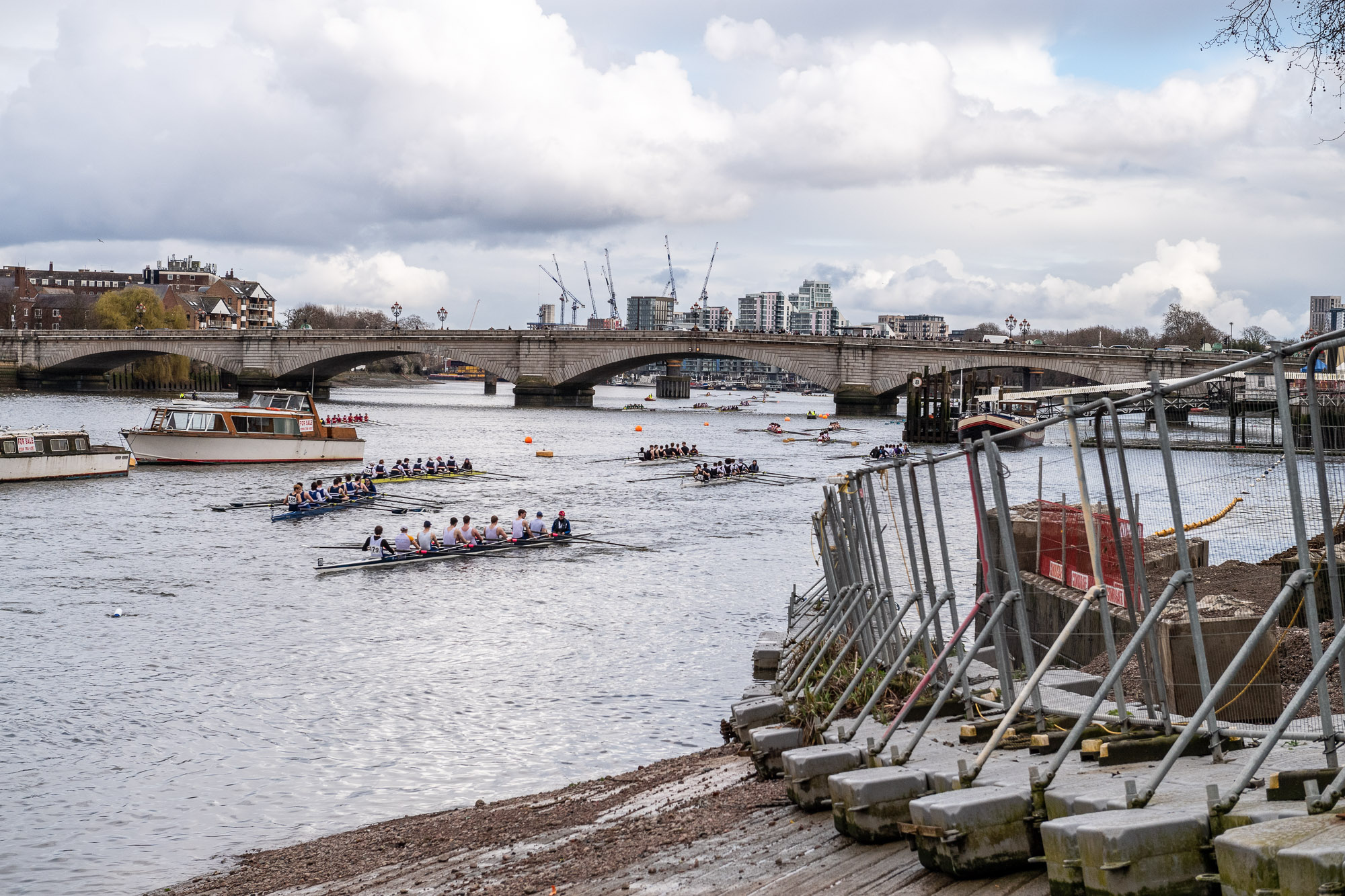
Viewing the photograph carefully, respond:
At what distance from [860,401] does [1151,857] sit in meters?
98.6

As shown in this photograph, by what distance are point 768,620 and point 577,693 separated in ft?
22.5

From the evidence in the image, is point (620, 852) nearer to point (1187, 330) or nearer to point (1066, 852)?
point (1066, 852)

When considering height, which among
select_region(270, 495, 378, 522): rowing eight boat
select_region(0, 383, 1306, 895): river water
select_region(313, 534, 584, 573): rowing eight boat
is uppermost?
select_region(270, 495, 378, 522): rowing eight boat

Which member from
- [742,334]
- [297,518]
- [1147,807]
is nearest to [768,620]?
[1147,807]

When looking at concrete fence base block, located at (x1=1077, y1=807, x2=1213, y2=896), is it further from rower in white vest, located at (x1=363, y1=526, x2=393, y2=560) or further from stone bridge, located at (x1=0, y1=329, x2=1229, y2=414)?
stone bridge, located at (x1=0, y1=329, x2=1229, y2=414)

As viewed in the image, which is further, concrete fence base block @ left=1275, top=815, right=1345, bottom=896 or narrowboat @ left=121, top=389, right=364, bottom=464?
narrowboat @ left=121, top=389, right=364, bottom=464

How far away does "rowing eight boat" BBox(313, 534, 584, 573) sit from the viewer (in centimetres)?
3073

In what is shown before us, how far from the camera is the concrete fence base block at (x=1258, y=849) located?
224 inches

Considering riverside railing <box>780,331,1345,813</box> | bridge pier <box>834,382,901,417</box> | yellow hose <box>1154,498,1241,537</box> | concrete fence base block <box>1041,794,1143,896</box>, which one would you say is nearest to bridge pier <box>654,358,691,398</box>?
bridge pier <box>834,382,901,417</box>

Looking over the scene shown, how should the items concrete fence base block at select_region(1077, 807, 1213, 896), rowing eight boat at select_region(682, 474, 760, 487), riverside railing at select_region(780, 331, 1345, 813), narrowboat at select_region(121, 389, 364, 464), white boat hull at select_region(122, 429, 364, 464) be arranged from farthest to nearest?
narrowboat at select_region(121, 389, 364, 464)
white boat hull at select_region(122, 429, 364, 464)
rowing eight boat at select_region(682, 474, 760, 487)
riverside railing at select_region(780, 331, 1345, 813)
concrete fence base block at select_region(1077, 807, 1213, 896)

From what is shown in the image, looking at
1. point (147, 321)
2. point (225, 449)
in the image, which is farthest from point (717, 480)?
point (147, 321)

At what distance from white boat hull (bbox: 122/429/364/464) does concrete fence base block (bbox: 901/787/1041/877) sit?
54.0 metres

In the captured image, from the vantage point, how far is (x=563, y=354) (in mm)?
109438

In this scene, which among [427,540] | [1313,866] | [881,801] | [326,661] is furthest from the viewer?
[427,540]
